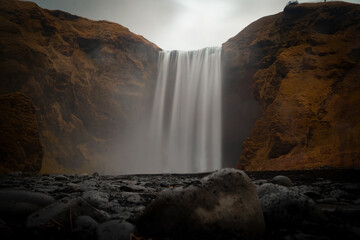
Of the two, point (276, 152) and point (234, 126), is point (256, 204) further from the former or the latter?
point (234, 126)

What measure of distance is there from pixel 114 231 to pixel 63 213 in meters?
0.51

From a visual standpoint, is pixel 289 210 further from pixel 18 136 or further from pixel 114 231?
pixel 18 136

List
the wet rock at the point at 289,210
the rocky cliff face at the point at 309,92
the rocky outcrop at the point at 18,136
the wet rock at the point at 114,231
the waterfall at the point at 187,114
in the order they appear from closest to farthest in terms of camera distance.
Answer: the wet rock at the point at 114,231
the wet rock at the point at 289,210
the rocky outcrop at the point at 18,136
the rocky cliff face at the point at 309,92
the waterfall at the point at 187,114

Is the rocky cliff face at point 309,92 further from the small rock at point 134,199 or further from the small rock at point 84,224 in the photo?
the small rock at point 84,224

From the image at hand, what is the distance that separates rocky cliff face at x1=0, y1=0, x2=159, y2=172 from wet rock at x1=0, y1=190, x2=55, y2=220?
1549 centimetres

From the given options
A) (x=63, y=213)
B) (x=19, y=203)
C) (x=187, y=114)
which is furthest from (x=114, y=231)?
(x=187, y=114)

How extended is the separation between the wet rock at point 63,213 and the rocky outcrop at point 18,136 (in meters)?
10.2

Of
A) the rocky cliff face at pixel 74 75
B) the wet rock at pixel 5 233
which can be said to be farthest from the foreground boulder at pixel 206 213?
the rocky cliff face at pixel 74 75

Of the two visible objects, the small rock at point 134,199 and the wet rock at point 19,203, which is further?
the small rock at point 134,199

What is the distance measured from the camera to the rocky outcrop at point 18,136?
990 centimetres

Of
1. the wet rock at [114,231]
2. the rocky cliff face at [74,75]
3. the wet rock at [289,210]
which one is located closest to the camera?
the wet rock at [114,231]

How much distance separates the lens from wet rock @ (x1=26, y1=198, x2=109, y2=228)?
152cm

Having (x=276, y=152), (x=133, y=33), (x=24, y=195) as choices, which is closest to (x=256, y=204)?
(x=24, y=195)

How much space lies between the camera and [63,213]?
162cm
